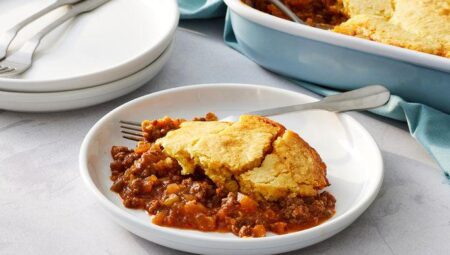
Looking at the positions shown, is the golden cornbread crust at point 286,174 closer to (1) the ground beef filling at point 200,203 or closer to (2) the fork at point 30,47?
(1) the ground beef filling at point 200,203

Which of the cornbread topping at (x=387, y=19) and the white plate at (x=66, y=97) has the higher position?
the cornbread topping at (x=387, y=19)

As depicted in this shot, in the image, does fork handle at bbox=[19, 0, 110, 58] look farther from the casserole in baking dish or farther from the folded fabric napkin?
the folded fabric napkin

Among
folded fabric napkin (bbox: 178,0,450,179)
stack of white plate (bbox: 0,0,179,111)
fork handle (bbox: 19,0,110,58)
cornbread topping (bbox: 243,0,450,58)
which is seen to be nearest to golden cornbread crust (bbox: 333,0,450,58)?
cornbread topping (bbox: 243,0,450,58)

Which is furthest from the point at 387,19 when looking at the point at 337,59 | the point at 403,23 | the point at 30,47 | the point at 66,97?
the point at 30,47

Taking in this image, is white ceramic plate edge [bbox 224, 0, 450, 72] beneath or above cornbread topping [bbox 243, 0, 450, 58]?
above

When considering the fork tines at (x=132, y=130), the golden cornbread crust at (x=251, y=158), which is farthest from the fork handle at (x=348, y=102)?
the fork tines at (x=132, y=130)

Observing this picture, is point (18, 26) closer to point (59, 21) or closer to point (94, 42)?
point (59, 21)
